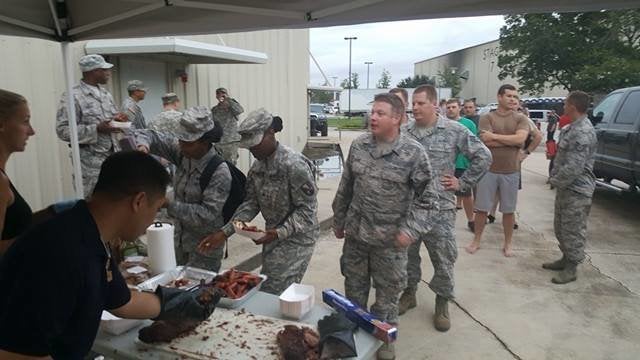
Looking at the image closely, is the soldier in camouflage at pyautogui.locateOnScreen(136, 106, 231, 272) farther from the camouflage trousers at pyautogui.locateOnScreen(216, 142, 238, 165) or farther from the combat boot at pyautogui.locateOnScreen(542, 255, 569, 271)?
the combat boot at pyautogui.locateOnScreen(542, 255, 569, 271)

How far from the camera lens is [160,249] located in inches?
98.0

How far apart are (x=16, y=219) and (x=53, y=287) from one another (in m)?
1.12

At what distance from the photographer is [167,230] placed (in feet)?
8.14

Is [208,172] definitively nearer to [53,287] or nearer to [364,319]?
[364,319]

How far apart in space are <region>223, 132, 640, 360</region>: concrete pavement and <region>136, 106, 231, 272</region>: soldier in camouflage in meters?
1.53

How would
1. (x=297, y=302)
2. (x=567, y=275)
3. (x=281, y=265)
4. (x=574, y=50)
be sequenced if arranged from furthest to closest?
(x=574, y=50) → (x=567, y=275) → (x=281, y=265) → (x=297, y=302)

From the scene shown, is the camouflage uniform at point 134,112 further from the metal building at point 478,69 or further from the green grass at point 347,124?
the metal building at point 478,69

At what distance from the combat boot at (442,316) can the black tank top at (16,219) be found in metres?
3.07

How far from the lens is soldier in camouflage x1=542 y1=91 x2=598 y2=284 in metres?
4.55

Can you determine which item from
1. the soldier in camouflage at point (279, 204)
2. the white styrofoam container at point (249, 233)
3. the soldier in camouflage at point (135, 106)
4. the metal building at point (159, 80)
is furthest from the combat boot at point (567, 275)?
the metal building at point (159, 80)

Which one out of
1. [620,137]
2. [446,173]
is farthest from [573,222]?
[620,137]

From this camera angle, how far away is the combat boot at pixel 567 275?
4750 millimetres

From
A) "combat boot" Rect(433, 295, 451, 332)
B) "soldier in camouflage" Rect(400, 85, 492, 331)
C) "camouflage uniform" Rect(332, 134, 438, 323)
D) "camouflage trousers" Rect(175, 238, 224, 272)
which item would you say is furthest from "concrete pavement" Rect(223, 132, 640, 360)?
"camouflage trousers" Rect(175, 238, 224, 272)

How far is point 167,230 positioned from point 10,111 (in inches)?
37.5
